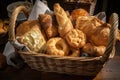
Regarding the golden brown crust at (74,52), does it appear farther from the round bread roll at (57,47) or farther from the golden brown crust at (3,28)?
the golden brown crust at (3,28)

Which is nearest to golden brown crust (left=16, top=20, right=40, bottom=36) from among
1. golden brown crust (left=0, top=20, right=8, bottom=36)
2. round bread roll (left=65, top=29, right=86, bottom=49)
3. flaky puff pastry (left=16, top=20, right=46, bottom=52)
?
flaky puff pastry (left=16, top=20, right=46, bottom=52)

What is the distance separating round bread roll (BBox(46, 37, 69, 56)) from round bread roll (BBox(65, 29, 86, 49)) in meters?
0.02

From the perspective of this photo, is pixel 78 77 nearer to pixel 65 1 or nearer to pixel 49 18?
pixel 49 18

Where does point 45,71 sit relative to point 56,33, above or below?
below

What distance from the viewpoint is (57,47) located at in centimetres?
82

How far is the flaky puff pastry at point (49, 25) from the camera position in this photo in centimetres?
85

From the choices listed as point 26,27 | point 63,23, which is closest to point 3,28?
point 26,27

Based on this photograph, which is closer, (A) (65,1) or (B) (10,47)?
(B) (10,47)

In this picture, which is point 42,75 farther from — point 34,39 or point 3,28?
point 3,28

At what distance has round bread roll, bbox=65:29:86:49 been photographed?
31.0 inches

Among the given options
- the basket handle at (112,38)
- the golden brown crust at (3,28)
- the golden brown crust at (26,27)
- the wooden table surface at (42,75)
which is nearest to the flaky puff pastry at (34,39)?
the golden brown crust at (26,27)

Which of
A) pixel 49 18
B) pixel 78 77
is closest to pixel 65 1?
pixel 49 18

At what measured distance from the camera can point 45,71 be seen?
2.73 ft

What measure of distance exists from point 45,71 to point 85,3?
2.52 ft
